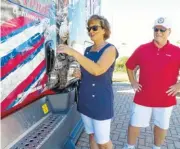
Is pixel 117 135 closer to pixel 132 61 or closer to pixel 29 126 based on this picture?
pixel 132 61

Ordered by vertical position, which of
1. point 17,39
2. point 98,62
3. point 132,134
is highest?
point 17,39

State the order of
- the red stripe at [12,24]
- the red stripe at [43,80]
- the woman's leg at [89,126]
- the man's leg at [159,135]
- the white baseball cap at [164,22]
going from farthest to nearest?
the man's leg at [159,135] → the white baseball cap at [164,22] → the red stripe at [43,80] → the woman's leg at [89,126] → the red stripe at [12,24]

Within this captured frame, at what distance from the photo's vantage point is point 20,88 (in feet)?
6.04

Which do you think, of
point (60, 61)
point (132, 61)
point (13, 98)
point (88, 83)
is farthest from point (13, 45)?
point (132, 61)

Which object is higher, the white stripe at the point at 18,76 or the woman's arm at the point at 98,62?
the woman's arm at the point at 98,62

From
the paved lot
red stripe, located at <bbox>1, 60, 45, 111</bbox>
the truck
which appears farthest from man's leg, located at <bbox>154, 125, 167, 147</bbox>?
red stripe, located at <bbox>1, 60, 45, 111</bbox>

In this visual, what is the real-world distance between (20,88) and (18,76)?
0.10 meters

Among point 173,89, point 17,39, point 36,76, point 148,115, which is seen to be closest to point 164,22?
point 173,89

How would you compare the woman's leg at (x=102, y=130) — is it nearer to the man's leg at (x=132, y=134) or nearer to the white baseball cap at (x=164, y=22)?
the man's leg at (x=132, y=134)

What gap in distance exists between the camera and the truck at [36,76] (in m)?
1.66

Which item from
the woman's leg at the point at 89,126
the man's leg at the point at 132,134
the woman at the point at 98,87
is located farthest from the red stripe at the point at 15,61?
the man's leg at the point at 132,134

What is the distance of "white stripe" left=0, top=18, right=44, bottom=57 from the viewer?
1.59m

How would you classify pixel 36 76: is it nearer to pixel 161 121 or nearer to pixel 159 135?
pixel 161 121

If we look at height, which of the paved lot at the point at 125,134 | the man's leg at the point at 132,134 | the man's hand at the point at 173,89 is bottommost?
the paved lot at the point at 125,134
